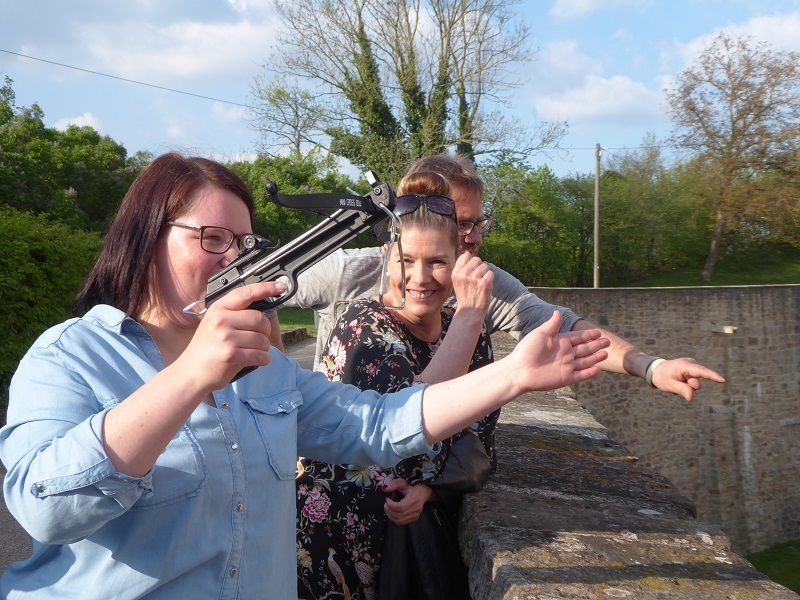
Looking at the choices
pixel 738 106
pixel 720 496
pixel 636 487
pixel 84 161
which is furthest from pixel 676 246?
pixel 636 487

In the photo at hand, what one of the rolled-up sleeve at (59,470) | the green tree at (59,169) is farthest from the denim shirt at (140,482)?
the green tree at (59,169)

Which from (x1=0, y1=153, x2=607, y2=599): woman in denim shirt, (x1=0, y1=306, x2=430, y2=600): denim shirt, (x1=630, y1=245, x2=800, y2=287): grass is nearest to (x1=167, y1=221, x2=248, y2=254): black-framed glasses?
(x1=0, y1=153, x2=607, y2=599): woman in denim shirt

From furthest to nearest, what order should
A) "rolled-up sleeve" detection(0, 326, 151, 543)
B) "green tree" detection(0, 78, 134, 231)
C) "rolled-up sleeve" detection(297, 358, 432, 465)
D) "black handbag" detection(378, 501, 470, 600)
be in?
"green tree" detection(0, 78, 134, 231) < "black handbag" detection(378, 501, 470, 600) < "rolled-up sleeve" detection(297, 358, 432, 465) < "rolled-up sleeve" detection(0, 326, 151, 543)

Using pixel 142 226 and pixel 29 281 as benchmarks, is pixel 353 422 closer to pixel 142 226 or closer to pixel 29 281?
pixel 142 226

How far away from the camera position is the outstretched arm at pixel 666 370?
2.25m

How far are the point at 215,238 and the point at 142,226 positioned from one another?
0.17 m

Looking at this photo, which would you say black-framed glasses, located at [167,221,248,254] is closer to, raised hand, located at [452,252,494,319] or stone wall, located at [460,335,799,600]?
raised hand, located at [452,252,494,319]

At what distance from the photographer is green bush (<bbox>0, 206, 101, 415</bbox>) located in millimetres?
8047

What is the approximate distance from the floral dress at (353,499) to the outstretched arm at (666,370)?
1.74ft

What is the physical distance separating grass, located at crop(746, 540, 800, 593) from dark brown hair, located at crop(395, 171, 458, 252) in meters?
17.0

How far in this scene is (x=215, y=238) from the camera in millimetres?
1644

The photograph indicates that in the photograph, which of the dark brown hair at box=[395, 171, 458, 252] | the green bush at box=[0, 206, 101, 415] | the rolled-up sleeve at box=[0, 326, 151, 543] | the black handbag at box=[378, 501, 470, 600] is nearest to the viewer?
the rolled-up sleeve at box=[0, 326, 151, 543]

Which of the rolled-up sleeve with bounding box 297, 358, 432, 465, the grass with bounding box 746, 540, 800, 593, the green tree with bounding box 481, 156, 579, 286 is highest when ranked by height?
the green tree with bounding box 481, 156, 579, 286

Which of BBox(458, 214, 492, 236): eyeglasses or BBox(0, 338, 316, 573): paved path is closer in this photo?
BBox(458, 214, 492, 236): eyeglasses
